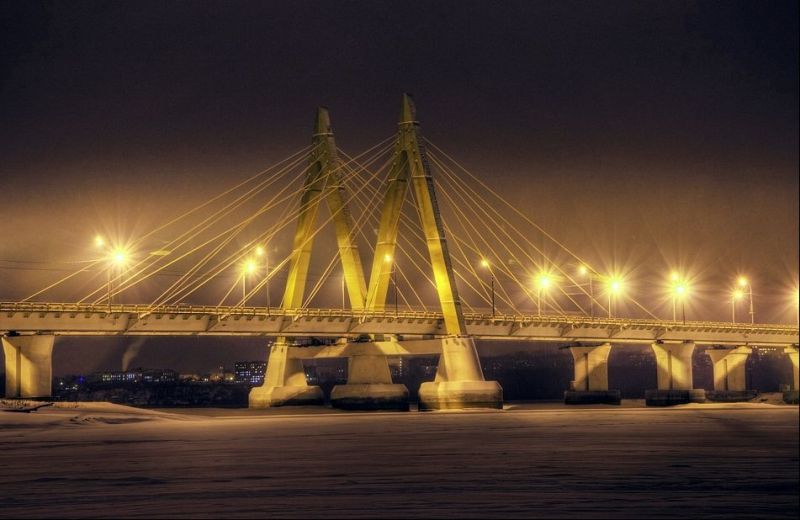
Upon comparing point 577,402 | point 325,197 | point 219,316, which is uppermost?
point 325,197

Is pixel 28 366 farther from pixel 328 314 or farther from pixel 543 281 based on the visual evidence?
pixel 543 281

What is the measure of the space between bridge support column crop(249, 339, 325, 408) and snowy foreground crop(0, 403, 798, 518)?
5473 centimetres

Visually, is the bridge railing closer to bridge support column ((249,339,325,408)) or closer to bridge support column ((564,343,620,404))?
bridge support column ((564,343,620,404))

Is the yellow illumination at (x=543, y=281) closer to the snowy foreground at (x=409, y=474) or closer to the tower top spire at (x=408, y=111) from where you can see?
the tower top spire at (x=408, y=111)

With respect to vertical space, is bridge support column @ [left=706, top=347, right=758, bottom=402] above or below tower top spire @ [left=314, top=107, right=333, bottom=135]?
below

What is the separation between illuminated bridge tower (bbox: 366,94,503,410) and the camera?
100m

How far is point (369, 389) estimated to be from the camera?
363 ft

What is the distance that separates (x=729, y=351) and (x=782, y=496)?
14304 centimetres

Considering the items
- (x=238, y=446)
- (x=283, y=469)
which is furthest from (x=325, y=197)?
(x=283, y=469)

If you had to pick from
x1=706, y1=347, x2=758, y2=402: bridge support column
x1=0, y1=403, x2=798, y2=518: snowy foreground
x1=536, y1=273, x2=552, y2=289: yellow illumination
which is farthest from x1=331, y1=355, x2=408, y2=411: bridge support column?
x1=706, y1=347, x2=758, y2=402: bridge support column

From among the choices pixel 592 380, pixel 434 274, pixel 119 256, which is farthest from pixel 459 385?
pixel 592 380

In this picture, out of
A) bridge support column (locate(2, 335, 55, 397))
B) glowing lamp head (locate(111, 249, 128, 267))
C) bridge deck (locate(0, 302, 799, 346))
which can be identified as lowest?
bridge support column (locate(2, 335, 55, 397))

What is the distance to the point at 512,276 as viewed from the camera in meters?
117

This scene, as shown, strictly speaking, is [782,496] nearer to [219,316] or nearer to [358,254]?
[219,316]
